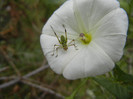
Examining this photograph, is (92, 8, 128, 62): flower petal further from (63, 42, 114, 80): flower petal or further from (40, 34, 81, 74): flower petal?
(40, 34, 81, 74): flower petal

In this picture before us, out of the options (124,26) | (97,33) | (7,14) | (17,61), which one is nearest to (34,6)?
(7,14)

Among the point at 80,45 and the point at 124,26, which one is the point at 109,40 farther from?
the point at 80,45

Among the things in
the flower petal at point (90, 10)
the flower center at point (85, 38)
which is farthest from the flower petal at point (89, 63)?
the flower petal at point (90, 10)

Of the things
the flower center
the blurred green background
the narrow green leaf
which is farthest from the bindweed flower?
the blurred green background

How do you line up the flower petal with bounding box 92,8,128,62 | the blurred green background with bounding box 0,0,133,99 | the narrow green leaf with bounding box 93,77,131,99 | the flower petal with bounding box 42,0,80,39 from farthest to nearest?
the blurred green background with bounding box 0,0,133,99
the flower petal with bounding box 42,0,80,39
the narrow green leaf with bounding box 93,77,131,99
the flower petal with bounding box 92,8,128,62

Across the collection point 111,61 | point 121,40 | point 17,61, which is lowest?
point 17,61

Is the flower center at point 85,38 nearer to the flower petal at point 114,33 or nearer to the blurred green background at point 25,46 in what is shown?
the flower petal at point 114,33

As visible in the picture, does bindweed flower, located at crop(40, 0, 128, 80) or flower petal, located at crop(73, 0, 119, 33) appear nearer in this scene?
bindweed flower, located at crop(40, 0, 128, 80)

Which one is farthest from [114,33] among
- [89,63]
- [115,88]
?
[115,88]
